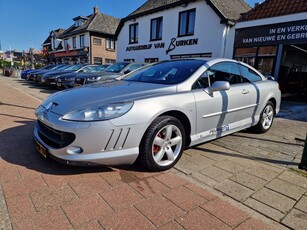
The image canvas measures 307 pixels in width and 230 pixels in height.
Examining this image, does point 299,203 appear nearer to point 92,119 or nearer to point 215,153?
point 215,153

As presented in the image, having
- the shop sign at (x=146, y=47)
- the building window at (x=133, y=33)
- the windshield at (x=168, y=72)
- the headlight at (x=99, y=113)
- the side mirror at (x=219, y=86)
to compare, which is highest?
the building window at (x=133, y=33)

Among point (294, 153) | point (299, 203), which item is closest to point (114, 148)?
point (299, 203)

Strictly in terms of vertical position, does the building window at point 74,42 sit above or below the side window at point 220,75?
above

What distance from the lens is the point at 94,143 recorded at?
8.16ft

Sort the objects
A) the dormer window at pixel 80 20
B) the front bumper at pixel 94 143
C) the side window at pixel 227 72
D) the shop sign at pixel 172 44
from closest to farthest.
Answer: the front bumper at pixel 94 143
the side window at pixel 227 72
the shop sign at pixel 172 44
the dormer window at pixel 80 20

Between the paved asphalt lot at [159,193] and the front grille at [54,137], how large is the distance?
0.39 meters

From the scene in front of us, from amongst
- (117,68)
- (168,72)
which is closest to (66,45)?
(117,68)

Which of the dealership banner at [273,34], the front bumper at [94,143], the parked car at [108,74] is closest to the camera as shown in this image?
the front bumper at [94,143]

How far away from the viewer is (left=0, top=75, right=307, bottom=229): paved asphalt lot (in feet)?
6.67

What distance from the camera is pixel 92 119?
8.16 ft

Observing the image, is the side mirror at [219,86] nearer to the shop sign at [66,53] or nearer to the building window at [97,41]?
the building window at [97,41]

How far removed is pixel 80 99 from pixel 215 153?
225 cm

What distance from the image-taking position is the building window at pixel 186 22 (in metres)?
14.5

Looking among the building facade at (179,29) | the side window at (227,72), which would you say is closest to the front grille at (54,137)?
the side window at (227,72)
